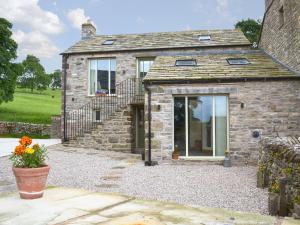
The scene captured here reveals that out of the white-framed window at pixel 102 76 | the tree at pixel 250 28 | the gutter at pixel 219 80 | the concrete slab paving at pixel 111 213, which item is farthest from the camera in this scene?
the tree at pixel 250 28

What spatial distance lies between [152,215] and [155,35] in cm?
1534

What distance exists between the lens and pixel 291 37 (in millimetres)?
12477

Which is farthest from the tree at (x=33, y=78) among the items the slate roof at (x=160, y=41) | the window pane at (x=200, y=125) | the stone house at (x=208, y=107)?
the window pane at (x=200, y=125)

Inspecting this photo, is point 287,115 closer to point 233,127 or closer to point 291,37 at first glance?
point 233,127

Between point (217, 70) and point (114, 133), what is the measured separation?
20.5ft

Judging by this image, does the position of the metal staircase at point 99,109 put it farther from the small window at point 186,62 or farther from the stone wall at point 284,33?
the stone wall at point 284,33

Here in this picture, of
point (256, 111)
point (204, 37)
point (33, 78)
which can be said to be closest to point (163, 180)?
point (256, 111)

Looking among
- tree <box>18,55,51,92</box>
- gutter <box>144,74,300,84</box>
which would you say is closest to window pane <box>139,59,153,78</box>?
gutter <box>144,74,300,84</box>

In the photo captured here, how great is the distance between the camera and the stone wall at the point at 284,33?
12.0 meters

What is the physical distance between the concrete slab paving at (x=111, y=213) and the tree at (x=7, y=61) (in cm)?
2247

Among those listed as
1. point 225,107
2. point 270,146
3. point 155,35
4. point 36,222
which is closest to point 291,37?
point 225,107

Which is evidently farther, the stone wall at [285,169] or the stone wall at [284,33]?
the stone wall at [284,33]

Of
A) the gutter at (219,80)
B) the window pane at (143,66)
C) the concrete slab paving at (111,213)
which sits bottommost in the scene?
the concrete slab paving at (111,213)

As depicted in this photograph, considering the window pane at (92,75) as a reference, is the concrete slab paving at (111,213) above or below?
below
